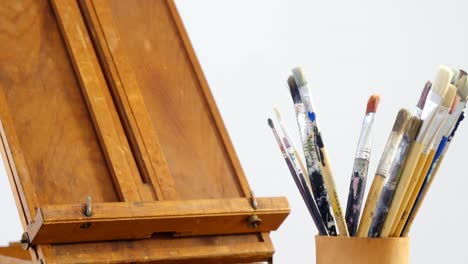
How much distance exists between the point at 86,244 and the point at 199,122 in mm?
507

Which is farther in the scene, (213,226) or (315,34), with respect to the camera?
(315,34)

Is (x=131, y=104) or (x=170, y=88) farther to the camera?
(x=170, y=88)

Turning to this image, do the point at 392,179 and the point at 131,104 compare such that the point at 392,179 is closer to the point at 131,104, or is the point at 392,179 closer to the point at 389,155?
the point at 389,155

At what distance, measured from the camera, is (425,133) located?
1.40 meters

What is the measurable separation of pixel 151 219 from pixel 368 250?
67cm

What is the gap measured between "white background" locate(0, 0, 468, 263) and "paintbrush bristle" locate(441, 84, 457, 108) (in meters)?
2.30

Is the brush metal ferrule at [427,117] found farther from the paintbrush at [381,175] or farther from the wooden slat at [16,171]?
the wooden slat at [16,171]

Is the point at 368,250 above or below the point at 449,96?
below

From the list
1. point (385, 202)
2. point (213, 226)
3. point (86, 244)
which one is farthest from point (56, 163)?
point (385, 202)

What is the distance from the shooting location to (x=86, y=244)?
195cm

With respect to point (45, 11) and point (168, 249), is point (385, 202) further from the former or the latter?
point (45, 11)

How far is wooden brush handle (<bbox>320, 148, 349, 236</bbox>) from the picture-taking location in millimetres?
1488

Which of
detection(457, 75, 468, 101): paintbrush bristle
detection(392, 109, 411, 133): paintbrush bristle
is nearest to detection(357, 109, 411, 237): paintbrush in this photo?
detection(392, 109, 411, 133): paintbrush bristle

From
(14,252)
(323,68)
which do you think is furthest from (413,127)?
(323,68)
